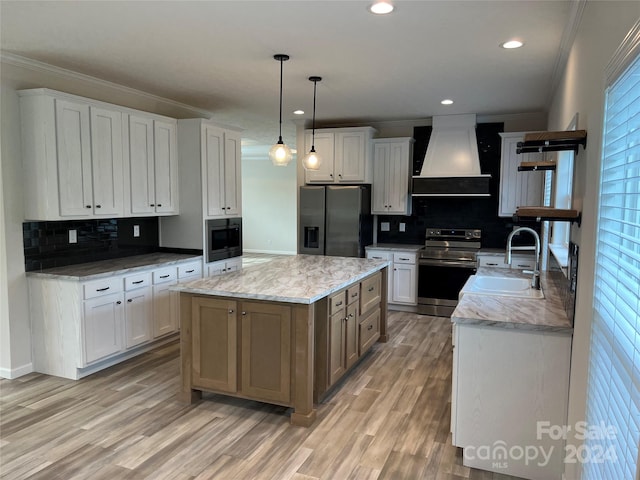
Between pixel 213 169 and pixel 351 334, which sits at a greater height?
pixel 213 169

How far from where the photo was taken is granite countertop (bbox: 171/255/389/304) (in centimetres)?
288

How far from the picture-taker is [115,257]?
4.58 meters

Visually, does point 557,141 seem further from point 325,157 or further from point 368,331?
point 325,157

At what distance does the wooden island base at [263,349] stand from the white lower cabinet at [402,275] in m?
2.58

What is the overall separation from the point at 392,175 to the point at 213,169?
2.44 m

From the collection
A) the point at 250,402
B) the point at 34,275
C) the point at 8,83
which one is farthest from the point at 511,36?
the point at 34,275

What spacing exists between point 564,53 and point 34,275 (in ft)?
14.7

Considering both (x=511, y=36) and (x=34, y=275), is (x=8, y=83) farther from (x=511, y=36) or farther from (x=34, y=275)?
(x=511, y=36)

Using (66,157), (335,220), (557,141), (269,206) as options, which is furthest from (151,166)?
(269,206)

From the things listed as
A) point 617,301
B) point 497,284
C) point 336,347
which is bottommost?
point 336,347

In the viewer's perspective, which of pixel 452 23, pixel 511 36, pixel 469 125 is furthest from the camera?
pixel 469 125

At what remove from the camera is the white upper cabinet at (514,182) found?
541cm

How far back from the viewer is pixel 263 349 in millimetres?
2984

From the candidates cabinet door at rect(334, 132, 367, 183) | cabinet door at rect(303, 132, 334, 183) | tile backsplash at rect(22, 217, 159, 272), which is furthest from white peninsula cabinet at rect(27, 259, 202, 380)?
cabinet door at rect(334, 132, 367, 183)
